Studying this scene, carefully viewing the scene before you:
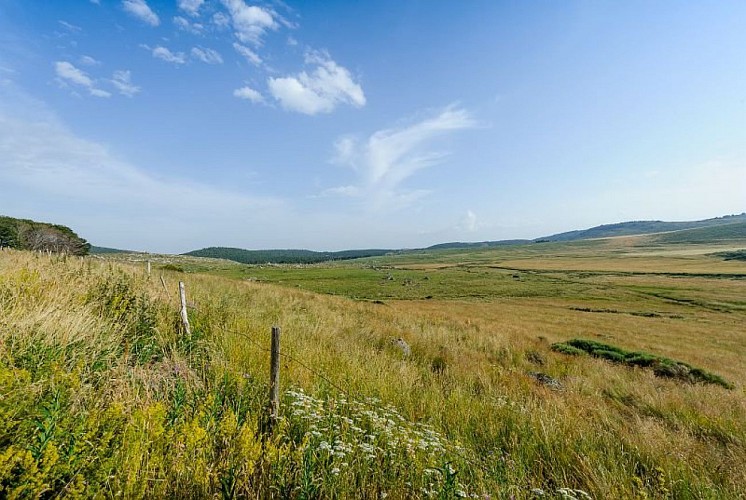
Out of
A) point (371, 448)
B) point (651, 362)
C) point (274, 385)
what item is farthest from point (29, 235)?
point (651, 362)

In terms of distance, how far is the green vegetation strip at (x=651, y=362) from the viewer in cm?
1302

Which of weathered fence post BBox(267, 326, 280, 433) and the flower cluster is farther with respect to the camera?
weathered fence post BBox(267, 326, 280, 433)

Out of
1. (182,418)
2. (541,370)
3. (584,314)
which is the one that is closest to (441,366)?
(541,370)

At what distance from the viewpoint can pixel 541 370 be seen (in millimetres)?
11570

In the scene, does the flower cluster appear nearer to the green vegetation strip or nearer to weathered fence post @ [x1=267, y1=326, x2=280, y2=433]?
weathered fence post @ [x1=267, y1=326, x2=280, y2=433]

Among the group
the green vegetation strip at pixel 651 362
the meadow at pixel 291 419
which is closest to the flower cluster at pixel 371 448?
the meadow at pixel 291 419

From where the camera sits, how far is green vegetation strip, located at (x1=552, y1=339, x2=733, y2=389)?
1302 centimetres

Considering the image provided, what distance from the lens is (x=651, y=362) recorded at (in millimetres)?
15367

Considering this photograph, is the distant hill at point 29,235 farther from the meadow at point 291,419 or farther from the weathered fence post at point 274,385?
the weathered fence post at point 274,385

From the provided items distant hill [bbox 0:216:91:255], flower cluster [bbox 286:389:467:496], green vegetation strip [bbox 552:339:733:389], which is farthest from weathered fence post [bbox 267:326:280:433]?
distant hill [bbox 0:216:91:255]

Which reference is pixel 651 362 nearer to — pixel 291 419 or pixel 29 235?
pixel 291 419

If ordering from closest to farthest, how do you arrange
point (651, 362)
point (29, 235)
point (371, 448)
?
point (371, 448)
point (651, 362)
point (29, 235)

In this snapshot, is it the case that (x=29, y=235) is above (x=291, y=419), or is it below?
above

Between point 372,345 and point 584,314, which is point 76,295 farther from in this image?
point 584,314
